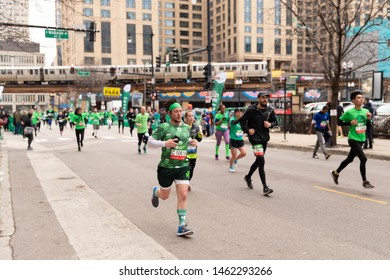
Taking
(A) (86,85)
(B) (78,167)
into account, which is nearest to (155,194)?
(B) (78,167)

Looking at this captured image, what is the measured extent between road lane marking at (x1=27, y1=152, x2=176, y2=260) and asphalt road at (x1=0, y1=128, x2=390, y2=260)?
0.04 feet

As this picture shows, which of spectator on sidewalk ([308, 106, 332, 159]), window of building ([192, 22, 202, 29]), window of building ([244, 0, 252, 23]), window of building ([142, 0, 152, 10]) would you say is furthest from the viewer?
window of building ([192, 22, 202, 29])

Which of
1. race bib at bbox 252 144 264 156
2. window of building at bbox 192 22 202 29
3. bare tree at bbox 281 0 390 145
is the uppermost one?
window of building at bbox 192 22 202 29

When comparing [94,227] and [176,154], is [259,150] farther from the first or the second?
[94,227]

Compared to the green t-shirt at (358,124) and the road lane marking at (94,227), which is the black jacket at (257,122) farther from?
the road lane marking at (94,227)

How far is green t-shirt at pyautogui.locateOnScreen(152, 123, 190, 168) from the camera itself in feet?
17.3

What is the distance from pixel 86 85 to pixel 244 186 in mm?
63865

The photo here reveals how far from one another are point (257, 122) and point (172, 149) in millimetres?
3105

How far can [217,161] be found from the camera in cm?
1326

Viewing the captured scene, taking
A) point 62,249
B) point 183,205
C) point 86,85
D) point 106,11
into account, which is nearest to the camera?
point 62,249

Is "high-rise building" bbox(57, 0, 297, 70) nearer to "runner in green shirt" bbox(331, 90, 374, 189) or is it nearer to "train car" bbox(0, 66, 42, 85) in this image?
"train car" bbox(0, 66, 42, 85)

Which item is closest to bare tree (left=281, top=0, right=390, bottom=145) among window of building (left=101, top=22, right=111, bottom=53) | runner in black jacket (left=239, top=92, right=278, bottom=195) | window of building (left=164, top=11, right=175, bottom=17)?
runner in black jacket (left=239, top=92, right=278, bottom=195)

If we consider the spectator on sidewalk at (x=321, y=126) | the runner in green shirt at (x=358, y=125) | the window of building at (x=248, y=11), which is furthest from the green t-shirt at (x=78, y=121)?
the window of building at (x=248, y=11)

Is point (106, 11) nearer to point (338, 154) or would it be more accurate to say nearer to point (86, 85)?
point (86, 85)
